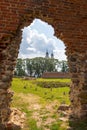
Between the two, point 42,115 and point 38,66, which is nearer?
point 42,115

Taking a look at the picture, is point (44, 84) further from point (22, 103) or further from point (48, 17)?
point (48, 17)

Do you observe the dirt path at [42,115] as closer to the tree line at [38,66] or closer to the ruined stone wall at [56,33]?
the ruined stone wall at [56,33]

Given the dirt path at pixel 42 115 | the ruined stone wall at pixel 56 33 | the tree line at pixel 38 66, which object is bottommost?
the tree line at pixel 38 66

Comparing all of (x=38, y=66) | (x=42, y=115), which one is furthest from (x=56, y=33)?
(x=38, y=66)

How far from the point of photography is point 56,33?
26.1ft

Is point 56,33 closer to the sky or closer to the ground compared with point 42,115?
closer to the sky

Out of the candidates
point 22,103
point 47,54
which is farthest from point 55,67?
point 22,103

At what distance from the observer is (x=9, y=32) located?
24.1ft

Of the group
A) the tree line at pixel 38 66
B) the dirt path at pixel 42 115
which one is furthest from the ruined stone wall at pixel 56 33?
the tree line at pixel 38 66

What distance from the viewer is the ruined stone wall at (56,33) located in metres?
7.31

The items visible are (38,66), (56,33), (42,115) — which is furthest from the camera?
(38,66)

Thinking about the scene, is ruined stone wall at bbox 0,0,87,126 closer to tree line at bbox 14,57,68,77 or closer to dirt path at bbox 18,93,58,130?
dirt path at bbox 18,93,58,130

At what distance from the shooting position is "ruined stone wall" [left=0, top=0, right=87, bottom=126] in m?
7.31

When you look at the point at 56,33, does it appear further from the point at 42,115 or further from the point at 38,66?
the point at 38,66
